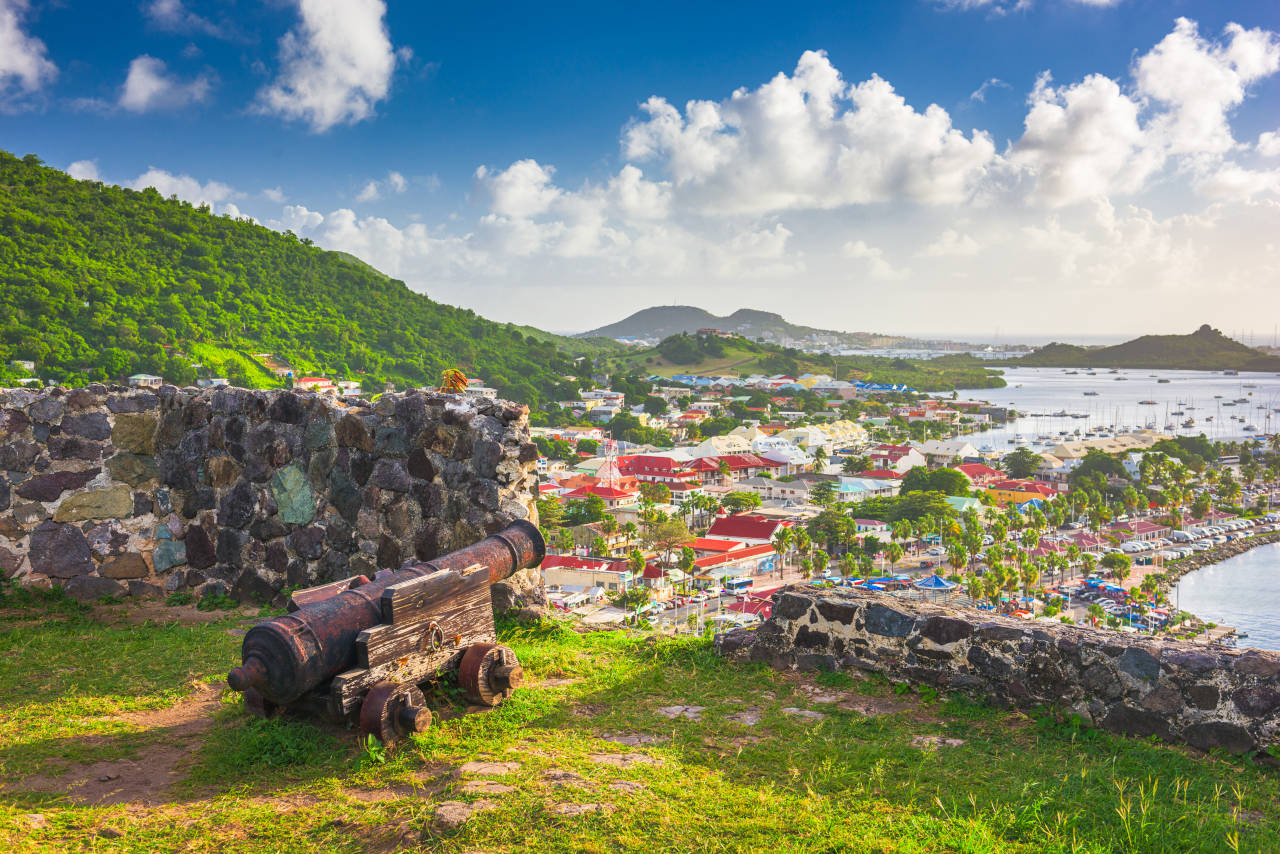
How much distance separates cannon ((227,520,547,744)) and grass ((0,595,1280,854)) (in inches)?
4.4

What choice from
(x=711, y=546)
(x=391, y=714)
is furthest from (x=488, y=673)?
(x=711, y=546)

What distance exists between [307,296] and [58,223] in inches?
1001

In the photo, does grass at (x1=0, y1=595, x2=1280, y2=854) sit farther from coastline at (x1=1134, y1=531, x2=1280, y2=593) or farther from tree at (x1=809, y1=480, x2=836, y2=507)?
tree at (x1=809, y1=480, x2=836, y2=507)

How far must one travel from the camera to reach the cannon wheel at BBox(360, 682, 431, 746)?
3143mm

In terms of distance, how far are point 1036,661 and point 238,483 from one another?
16.5 ft

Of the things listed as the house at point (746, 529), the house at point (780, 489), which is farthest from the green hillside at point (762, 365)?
the house at point (746, 529)

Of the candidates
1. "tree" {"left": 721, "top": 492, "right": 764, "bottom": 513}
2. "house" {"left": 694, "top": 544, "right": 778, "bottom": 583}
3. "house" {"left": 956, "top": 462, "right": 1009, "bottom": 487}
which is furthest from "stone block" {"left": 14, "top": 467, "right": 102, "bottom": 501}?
"house" {"left": 956, "top": 462, "right": 1009, "bottom": 487}

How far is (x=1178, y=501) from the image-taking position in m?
63.3

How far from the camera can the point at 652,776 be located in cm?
290

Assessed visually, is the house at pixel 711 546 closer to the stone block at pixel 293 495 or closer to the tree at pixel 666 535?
the tree at pixel 666 535

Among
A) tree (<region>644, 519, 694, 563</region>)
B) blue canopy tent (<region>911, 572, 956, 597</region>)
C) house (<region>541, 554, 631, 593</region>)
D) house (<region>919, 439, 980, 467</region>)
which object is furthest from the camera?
house (<region>919, 439, 980, 467</region>)

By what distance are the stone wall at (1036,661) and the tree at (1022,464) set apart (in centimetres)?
7643

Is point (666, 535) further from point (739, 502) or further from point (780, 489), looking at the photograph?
point (780, 489)

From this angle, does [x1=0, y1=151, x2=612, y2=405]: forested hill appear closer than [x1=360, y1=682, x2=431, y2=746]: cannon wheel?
No
